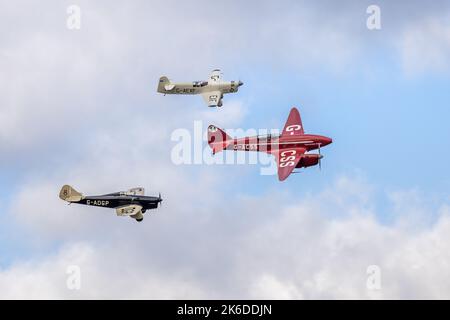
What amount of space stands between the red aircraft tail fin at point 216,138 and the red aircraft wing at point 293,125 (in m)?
7.81

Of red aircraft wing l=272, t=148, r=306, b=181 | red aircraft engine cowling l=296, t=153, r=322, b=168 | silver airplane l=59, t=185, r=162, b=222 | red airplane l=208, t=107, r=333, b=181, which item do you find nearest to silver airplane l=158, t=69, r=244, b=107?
red airplane l=208, t=107, r=333, b=181

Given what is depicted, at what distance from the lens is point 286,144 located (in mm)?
122875

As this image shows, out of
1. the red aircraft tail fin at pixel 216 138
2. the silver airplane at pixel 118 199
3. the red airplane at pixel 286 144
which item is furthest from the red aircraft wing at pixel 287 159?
the silver airplane at pixel 118 199

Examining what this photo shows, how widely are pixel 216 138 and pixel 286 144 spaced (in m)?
11.2

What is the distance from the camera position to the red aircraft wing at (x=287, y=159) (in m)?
117

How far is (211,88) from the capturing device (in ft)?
452

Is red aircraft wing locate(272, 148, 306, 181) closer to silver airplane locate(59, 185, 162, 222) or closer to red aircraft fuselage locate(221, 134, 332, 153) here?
red aircraft fuselage locate(221, 134, 332, 153)

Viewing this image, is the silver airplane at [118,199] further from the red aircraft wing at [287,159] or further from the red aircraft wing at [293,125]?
the red aircraft wing at [293,125]

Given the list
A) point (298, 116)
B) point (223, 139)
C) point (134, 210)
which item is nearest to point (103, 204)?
point (134, 210)

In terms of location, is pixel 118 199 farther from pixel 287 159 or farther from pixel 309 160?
pixel 309 160

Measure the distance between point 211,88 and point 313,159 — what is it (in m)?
24.3
